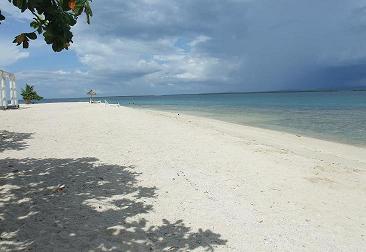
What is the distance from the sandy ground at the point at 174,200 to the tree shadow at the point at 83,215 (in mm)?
21

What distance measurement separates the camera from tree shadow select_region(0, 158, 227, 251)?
5.80 metres

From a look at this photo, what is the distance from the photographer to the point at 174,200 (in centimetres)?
789

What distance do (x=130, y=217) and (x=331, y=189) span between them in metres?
5.57

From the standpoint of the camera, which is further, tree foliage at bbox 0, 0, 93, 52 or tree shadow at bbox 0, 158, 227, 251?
tree shadow at bbox 0, 158, 227, 251

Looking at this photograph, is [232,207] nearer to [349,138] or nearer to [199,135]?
[199,135]

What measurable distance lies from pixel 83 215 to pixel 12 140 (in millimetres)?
9677

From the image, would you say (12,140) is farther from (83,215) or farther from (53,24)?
(53,24)

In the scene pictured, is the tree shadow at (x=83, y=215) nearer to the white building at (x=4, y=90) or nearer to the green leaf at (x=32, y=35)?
the green leaf at (x=32, y=35)

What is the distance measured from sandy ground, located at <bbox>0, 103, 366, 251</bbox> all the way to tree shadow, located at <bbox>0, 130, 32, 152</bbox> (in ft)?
0.25

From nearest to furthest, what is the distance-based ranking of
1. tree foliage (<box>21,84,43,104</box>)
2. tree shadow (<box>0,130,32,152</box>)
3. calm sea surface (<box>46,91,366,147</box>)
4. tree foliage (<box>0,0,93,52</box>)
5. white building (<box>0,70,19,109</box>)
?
1. tree foliage (<box>0,0,93,52</box>)
2. tree shadow (<box>0,130,32,152</box>)
3. calm sea surface (<box>46,91,366,147</box>)
4. white building (<box>0,70,19,109</box>)
5. tree foliage (<box>21,84,43,104</box>)

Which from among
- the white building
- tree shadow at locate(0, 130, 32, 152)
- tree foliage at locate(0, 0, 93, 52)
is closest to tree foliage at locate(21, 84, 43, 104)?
the white building

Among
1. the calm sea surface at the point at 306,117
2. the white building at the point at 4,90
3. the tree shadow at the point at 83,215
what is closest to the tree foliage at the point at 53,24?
the tree shadow at the point at 83,215

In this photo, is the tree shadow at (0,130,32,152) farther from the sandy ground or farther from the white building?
the white building

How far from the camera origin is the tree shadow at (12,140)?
522 inches
